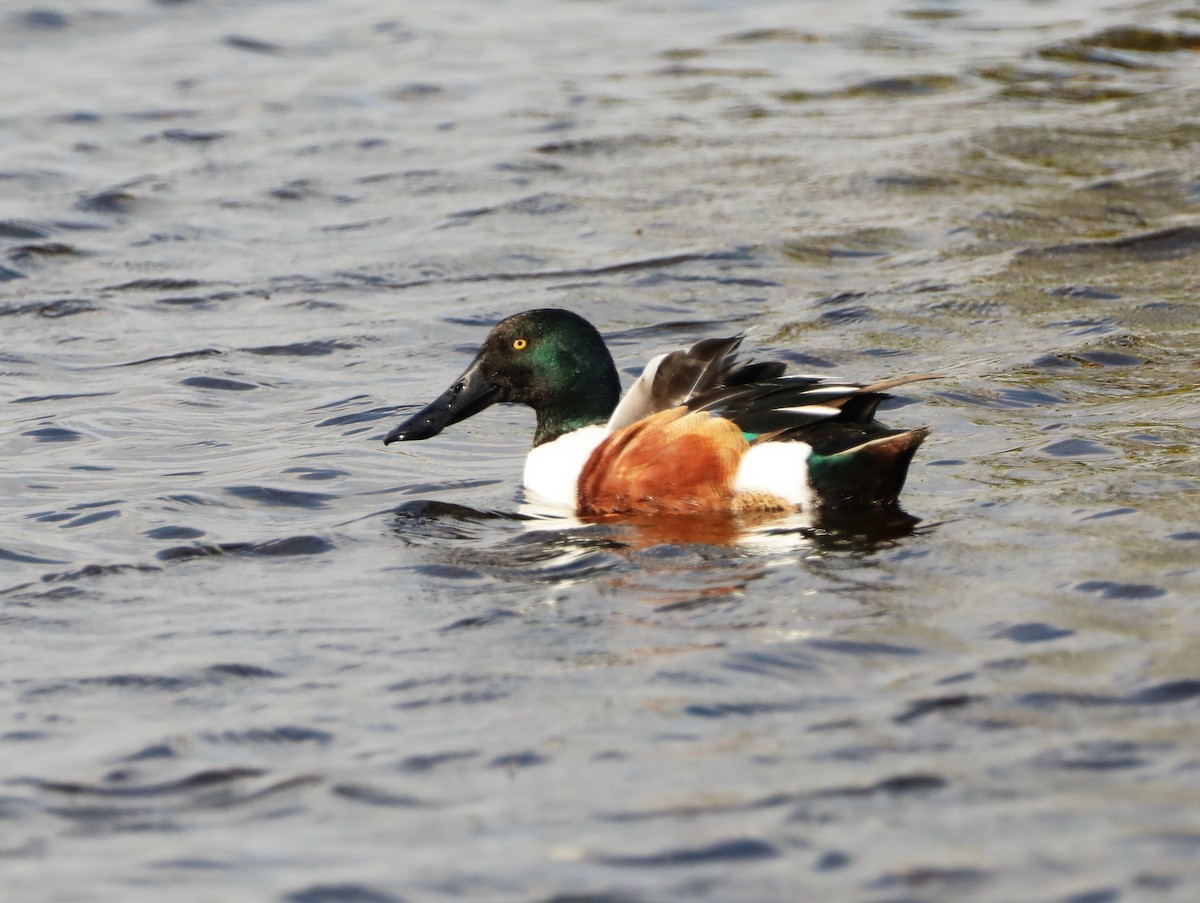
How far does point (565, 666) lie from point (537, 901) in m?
1.26

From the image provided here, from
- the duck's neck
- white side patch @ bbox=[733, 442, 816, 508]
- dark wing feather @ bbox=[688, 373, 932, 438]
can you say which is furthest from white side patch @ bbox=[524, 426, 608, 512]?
white side patch @ bbox=[733, 442, 816, 508]

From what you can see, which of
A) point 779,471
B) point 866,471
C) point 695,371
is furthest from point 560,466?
point 866,471

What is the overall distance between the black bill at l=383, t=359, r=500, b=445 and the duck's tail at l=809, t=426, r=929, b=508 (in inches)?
62.4

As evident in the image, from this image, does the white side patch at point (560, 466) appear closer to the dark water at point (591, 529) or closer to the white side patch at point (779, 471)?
the dark water at point (591, 529)

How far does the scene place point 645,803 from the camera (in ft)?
12.9

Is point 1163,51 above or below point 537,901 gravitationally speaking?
above

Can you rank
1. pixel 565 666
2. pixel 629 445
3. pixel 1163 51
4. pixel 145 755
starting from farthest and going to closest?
1. pixel 1163 51
2. pixel 629 445
3. pixel 565 666
4. pixel 145 755

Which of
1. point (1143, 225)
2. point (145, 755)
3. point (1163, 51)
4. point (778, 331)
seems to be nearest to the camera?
point (145, 755)

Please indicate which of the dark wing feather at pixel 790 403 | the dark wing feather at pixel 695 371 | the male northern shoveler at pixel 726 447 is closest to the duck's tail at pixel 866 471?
the male northern shoveler at pixel 726 447

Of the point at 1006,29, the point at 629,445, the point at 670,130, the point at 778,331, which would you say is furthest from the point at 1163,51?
the point at 629,445

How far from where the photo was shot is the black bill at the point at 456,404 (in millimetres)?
7168

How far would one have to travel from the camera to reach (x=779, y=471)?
6.23 metres

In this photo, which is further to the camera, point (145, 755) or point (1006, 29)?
point (1006, 29)

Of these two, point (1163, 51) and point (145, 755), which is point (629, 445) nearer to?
point (145, 755)
